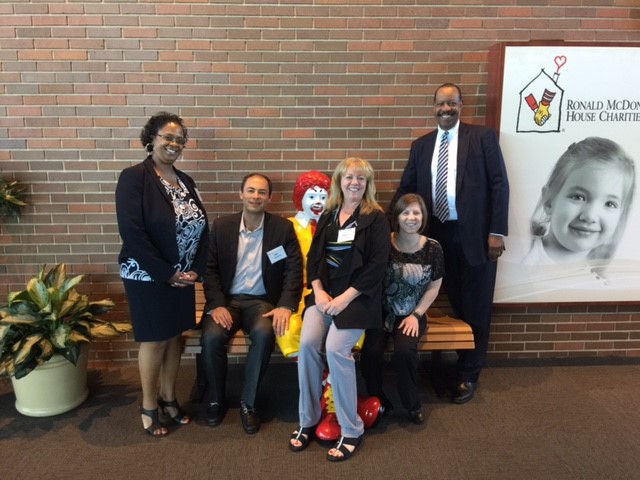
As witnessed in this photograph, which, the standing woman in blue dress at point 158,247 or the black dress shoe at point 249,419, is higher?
the standing woman in blue dress at point 158,247

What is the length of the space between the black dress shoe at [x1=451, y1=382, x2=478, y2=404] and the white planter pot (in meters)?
2.42

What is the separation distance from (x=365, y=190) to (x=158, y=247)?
3.78ft

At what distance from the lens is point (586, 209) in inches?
133

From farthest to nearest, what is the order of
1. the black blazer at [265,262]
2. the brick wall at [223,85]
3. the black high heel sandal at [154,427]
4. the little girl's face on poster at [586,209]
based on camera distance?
the little girl's face on poster at [586,209]
the brick wall at [223,85]
the black blazer at [265,262]
the black high heel sandal at [154,427]

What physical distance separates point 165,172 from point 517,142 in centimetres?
235

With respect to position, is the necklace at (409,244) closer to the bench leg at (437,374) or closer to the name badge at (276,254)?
the name badge at (276,254)

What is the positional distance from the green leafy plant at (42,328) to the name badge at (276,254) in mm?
1093

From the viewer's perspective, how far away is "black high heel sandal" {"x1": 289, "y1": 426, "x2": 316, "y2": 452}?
249cm

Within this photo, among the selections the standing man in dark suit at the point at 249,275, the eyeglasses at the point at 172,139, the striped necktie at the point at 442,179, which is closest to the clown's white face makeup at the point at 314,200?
the standing man in dark suit at the point at 249,275

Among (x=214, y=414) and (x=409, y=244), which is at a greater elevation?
(x=409, y=244)

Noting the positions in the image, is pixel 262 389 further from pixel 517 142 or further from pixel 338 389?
pixel 517 142

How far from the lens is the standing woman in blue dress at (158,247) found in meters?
2.39

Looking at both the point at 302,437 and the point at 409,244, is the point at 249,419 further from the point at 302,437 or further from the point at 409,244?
the point at 409,244

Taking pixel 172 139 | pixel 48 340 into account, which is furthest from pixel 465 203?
pixel 48 340
